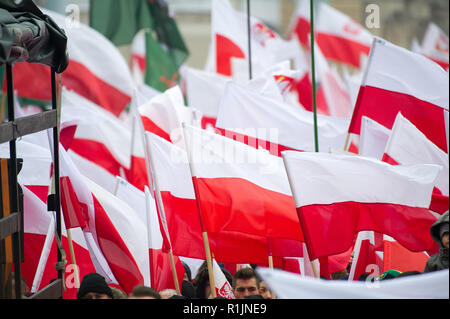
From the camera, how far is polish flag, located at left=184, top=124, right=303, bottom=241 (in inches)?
247

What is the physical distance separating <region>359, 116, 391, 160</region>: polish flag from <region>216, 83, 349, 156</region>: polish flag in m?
0.86

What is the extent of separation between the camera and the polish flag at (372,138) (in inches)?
304

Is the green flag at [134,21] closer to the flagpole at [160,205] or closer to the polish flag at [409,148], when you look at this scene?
the flagpole at [160,205]

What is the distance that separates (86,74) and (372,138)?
4.90m

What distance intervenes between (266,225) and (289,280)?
9.50 ft

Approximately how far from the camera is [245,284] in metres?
6.16

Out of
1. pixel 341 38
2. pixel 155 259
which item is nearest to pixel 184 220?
pixel 155 259

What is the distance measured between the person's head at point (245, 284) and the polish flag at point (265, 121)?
2226mm

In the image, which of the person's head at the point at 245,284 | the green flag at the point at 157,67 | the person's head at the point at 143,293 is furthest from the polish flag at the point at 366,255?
the green flag at the point at 157,67

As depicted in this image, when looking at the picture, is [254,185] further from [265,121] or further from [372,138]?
[265,121]

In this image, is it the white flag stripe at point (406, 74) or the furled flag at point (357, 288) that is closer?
the furled flag at point (357, 288)

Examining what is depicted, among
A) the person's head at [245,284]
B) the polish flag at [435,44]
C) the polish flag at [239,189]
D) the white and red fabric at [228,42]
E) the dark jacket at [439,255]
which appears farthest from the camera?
the polish flag at [435,44]

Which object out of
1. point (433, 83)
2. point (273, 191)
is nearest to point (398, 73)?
point (433, 83)

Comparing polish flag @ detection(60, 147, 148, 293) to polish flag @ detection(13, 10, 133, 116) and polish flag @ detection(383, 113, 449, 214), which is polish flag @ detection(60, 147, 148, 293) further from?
polish flag @ detection(13, 10, 133, 116)
